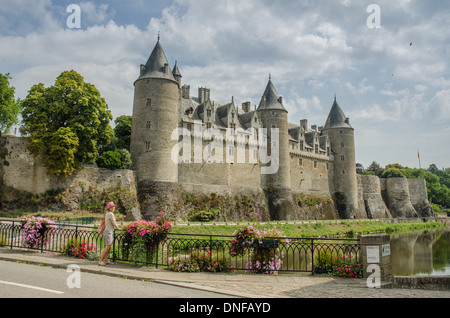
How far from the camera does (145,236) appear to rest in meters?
11.6

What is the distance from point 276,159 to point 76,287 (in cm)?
3960

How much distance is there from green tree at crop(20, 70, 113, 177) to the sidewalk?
1747cm

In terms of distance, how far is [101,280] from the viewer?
9039mm

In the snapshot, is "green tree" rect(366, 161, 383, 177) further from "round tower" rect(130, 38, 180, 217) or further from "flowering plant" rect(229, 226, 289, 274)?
"flowering plant" rect(229, 226, 289, 274)

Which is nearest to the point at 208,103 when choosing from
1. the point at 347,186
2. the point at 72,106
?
the point at 72,106

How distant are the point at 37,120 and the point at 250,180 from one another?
24.4m

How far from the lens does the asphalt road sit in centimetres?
734

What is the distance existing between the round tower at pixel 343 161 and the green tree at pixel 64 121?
39461mm

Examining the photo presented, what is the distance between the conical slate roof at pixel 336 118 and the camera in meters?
59.4

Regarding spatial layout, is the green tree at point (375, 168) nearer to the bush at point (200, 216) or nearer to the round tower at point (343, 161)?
the round tower at point (343, 161)

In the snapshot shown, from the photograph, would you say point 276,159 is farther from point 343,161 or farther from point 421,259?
point 421,259

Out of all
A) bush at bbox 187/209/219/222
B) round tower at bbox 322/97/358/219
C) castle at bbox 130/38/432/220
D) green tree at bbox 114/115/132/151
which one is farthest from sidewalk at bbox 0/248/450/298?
round tower at bbox 322/97/358/219

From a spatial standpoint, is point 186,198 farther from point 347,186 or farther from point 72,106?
point 347,186

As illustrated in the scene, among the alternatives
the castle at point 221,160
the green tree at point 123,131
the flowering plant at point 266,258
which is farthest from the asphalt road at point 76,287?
the green tree at point 123,131
